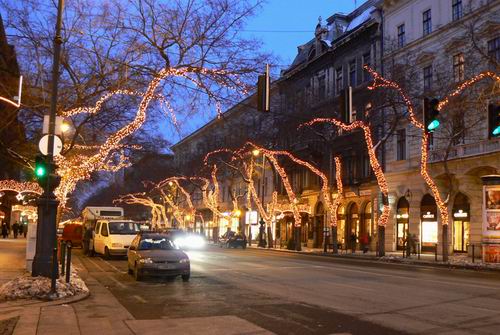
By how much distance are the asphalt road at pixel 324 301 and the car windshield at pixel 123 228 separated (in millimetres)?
8841

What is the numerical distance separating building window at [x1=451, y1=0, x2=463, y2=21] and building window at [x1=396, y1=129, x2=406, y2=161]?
8608 mm

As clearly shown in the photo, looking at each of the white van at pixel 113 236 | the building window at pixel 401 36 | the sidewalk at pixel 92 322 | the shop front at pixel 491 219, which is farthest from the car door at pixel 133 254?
the building window at pixel 401 36

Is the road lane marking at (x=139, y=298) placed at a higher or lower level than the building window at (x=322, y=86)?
lower

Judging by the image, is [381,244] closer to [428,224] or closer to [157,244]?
[428,224]

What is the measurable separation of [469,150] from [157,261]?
23500 millimetres

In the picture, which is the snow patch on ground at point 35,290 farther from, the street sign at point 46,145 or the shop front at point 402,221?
the shop front at point 402,221

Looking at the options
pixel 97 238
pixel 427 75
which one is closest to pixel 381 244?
pixel 427 75

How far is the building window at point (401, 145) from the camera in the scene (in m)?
41.6

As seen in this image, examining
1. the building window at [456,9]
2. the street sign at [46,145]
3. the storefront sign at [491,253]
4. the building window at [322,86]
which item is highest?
the building window at [456,9]

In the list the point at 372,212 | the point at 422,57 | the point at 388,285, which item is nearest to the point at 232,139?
the point at 372,212

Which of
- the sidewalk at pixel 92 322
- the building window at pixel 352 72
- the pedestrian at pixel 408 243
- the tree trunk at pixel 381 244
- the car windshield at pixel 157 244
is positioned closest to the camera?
the sidewalk at pixel 92 322

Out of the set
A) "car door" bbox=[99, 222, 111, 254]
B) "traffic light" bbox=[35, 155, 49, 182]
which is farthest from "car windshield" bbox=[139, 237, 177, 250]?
"car door" bbox=[99, 222, 111, 254]

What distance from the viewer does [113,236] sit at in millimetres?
28734

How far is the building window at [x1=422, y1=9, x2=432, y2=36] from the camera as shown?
39.8m
